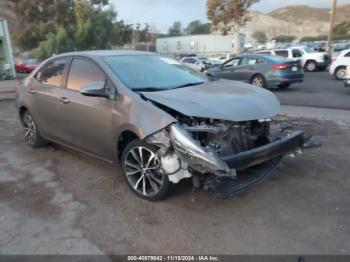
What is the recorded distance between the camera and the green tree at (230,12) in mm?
34688

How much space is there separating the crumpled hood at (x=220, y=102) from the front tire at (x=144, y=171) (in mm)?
566

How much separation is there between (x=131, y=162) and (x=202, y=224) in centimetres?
116

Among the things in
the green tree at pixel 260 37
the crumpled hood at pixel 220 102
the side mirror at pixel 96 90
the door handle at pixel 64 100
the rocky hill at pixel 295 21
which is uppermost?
the rocky hill at pixel 295 21

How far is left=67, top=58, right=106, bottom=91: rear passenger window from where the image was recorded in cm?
430

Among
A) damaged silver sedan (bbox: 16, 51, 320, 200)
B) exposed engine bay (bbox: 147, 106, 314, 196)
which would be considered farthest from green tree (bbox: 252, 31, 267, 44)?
exposed engine bay (bbox: 147, 106, 314, 196)

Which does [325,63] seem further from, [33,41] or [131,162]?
[33,41]

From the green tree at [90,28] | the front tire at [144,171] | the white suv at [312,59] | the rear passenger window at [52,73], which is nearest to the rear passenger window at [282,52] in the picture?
the white suv at [312,59]

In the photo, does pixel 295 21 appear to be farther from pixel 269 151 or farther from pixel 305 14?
pixel 269 151

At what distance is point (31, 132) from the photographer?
19.6 ft

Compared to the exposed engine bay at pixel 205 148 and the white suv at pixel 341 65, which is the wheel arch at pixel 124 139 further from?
the white suv at pixel 341 65

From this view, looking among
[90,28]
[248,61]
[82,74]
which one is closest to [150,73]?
[82,74]

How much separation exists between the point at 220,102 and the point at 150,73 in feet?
4.08

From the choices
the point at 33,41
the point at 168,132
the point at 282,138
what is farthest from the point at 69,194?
the point at 33,41

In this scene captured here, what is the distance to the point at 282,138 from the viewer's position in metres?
3.96
